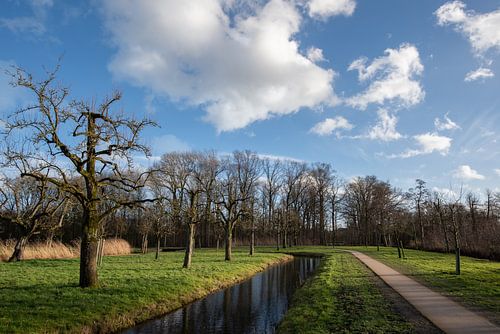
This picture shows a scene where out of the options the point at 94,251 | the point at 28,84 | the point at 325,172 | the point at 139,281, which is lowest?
the point at 139,281

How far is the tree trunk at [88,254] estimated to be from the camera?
44.4 ft

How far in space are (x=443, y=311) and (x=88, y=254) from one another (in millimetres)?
12413

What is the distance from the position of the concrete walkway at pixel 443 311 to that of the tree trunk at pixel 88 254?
11737mm

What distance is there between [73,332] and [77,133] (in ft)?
23.4

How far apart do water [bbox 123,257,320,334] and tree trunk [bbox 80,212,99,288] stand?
341 centimetres

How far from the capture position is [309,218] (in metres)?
68.8

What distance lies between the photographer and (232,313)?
44.6ft

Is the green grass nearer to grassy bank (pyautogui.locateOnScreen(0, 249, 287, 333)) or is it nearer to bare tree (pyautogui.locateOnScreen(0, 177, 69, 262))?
grassy bank (pyautogui.locateOnScreen(0, 249, 287, 333))

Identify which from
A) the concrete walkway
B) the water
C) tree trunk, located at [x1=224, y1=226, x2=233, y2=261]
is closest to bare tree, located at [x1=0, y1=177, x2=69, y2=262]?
the water

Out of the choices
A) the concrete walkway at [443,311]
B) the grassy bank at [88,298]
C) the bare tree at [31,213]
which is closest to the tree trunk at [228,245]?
the grassy bank at [88,298]

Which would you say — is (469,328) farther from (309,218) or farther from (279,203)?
(309,218)

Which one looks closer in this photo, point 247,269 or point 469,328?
point 469,328

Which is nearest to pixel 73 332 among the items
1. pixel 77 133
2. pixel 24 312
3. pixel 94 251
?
pixel 24 312

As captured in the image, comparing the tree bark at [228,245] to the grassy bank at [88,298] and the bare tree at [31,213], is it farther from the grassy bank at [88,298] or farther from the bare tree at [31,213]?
the bare tree at [31,213]
